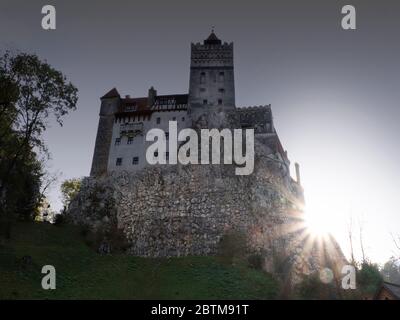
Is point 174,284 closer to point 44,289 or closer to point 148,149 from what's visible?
point 44,289

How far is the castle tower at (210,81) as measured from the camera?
59.4 m

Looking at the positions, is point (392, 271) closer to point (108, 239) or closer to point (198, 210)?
point (198, 210)

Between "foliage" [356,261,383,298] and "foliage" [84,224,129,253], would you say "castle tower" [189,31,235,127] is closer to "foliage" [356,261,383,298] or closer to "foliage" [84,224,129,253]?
"foliage" [84,224,129,253]

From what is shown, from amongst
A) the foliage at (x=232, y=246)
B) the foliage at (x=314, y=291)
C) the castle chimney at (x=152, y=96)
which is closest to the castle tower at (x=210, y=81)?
the castle chimney at (x=152, y=96)

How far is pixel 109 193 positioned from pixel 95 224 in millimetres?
5239

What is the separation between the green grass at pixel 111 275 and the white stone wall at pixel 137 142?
14494 millimetres

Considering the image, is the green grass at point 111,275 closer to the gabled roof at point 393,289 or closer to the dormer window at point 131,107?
the gabled roof at point 393,289

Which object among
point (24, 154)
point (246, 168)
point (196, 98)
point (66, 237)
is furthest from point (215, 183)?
point (24, 154)

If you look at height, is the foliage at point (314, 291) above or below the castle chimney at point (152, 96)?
below

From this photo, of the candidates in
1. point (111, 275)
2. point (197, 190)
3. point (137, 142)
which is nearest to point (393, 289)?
point (197, 190)

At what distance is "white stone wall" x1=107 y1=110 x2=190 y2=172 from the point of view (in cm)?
5697

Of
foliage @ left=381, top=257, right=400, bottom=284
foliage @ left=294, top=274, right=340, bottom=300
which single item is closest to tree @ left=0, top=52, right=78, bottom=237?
foliage @ left=294, top=274, right=340, bottom=300

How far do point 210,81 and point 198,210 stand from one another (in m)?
23.2

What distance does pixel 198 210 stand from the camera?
50375mm
